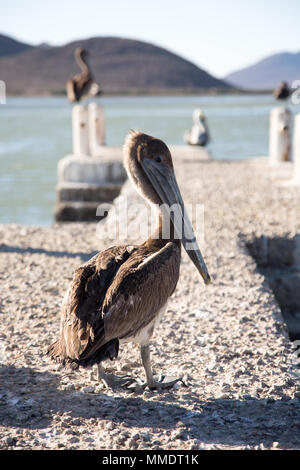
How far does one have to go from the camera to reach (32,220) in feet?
44.2

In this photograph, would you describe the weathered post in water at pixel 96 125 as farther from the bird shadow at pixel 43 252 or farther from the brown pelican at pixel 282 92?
the bird shadow at pixel 43 252

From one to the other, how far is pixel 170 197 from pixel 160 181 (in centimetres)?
10

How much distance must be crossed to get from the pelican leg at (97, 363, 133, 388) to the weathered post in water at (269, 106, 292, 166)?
9116 mm

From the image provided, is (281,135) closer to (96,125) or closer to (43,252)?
(96,125)

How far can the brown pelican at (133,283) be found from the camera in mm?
2752

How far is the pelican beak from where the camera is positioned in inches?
125

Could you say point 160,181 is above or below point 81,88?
below

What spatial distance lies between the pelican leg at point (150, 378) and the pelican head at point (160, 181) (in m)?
0.52

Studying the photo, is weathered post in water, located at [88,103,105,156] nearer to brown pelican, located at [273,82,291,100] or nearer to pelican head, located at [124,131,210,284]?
brown pelican, located at [273,82,291,100]

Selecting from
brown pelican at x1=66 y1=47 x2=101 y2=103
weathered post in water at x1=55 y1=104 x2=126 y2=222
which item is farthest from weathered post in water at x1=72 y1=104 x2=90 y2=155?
brown pelican at x1=66 y1=47 x2=101 y2=103

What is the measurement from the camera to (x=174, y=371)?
11.1ft

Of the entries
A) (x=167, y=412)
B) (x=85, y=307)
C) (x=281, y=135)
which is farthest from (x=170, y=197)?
(x=281, y=135)

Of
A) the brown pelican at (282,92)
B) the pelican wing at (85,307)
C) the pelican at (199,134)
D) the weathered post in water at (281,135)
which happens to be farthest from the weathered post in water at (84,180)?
the pelican wing at (85,307)
